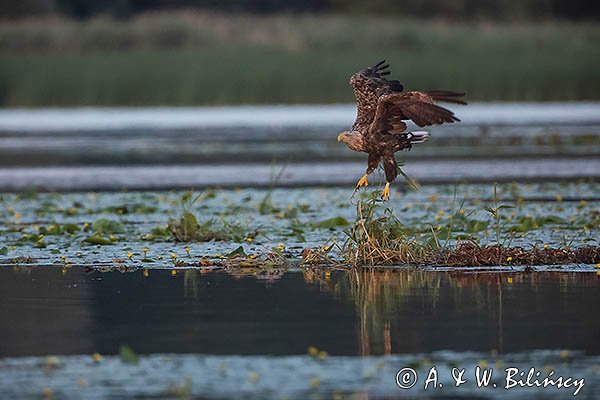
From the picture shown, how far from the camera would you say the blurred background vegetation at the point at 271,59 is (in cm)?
3422

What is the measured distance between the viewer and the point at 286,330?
28.7 ft

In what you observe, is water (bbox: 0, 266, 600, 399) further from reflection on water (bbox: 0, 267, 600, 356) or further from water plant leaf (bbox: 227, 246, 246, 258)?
water plant leaf (bbox: 227, 246, 246, 258)

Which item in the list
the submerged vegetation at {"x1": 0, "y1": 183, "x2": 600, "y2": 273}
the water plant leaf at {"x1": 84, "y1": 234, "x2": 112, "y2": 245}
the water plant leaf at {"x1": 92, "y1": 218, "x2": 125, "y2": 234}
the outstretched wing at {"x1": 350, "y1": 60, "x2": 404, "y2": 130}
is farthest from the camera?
the water plant leaf at {"x1": 92, "y1": 218, "x2": 125, "y2": 234}

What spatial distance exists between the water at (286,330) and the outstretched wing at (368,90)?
4.89 feet

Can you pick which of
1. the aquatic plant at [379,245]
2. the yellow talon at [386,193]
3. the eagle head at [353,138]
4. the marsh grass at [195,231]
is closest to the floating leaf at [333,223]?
the marsh grass at [195,231]

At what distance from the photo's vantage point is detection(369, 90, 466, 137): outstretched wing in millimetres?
10953

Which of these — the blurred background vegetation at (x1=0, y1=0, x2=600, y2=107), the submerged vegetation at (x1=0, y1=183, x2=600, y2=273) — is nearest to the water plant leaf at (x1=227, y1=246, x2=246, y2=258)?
the submerged vegetation at (x1=0, y1=183, x2=600, y2=273)

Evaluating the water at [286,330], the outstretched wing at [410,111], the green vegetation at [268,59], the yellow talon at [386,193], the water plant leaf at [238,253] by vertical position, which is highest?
the green vegetation at [268,59]

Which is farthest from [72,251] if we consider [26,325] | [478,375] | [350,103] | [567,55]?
[567,55]

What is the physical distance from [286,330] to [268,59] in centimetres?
2818

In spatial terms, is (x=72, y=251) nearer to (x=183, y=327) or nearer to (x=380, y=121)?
(x=380, y=121)

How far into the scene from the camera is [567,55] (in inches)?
1465

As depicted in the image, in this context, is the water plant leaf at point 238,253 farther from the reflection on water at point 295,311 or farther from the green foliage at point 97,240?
the green foliage at point 97,240

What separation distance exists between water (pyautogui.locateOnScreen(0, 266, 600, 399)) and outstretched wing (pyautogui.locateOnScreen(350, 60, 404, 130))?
149 cm
